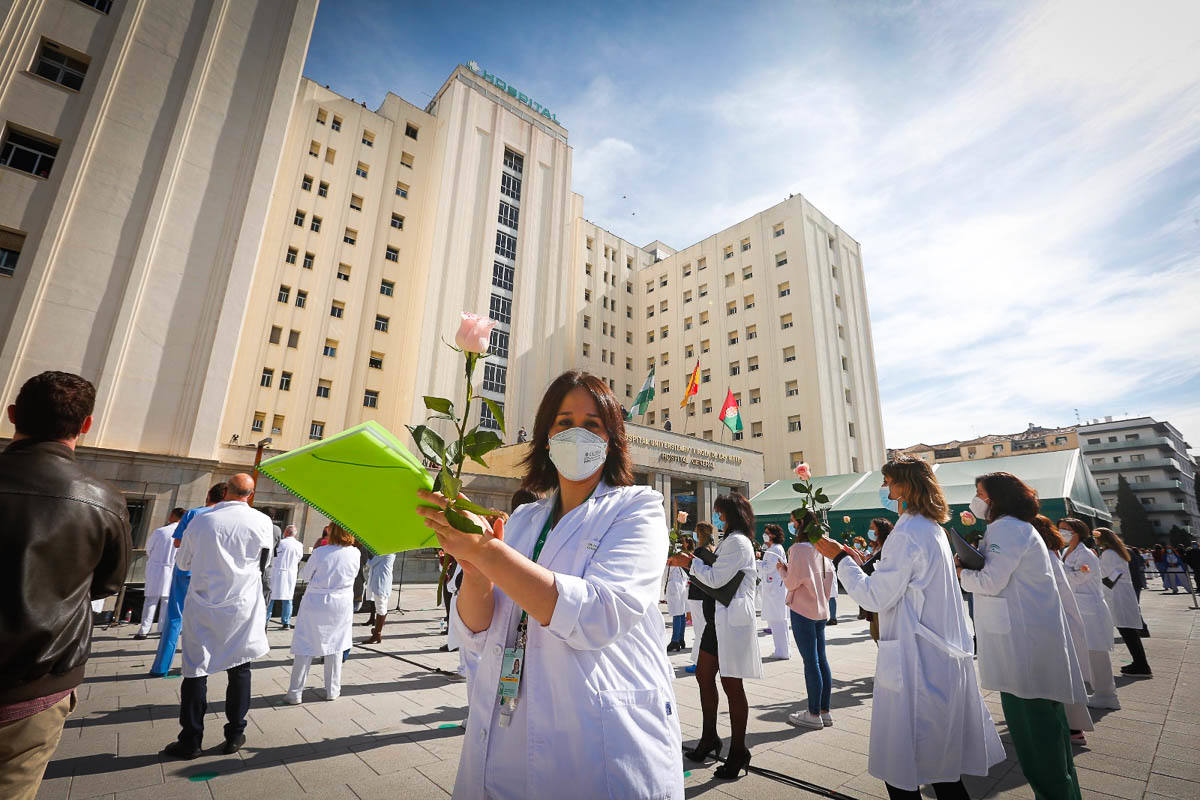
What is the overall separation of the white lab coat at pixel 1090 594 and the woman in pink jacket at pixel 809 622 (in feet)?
11.6

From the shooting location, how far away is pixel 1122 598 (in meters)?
7.95

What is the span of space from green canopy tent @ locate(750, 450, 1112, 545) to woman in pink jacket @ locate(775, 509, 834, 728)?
11262 millimetres

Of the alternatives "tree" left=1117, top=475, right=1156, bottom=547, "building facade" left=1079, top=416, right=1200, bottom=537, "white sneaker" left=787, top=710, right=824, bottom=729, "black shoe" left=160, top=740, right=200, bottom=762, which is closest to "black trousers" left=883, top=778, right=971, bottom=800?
"white sneaker" left=787, top=710, right=824, bottom=729

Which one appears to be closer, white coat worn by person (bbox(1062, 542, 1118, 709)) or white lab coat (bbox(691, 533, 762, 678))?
white lab coat (bbox(691, 533, 762, 678))

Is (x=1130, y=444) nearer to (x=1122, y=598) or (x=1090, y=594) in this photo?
(x=1122, y=598)

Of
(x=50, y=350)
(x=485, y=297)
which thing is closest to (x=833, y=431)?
(x=485, y=297)

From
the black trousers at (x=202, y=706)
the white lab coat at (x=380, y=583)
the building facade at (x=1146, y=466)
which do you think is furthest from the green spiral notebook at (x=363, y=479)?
the building facade at (x=1146, y=466)

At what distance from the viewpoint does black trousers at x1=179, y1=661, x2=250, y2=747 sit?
4.27 meters

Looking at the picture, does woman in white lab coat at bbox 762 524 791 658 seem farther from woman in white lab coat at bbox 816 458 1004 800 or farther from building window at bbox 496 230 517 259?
building window at bbox 496 230 517 259

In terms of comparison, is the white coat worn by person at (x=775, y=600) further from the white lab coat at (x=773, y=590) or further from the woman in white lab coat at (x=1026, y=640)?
the woman in white lab coat at (x=1026, y=640)

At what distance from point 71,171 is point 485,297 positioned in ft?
57.7

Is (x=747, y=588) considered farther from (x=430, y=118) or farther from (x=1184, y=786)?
(x=430, y=118)

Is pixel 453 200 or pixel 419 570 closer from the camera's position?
pixel 419 570

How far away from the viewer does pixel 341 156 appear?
2753cm
